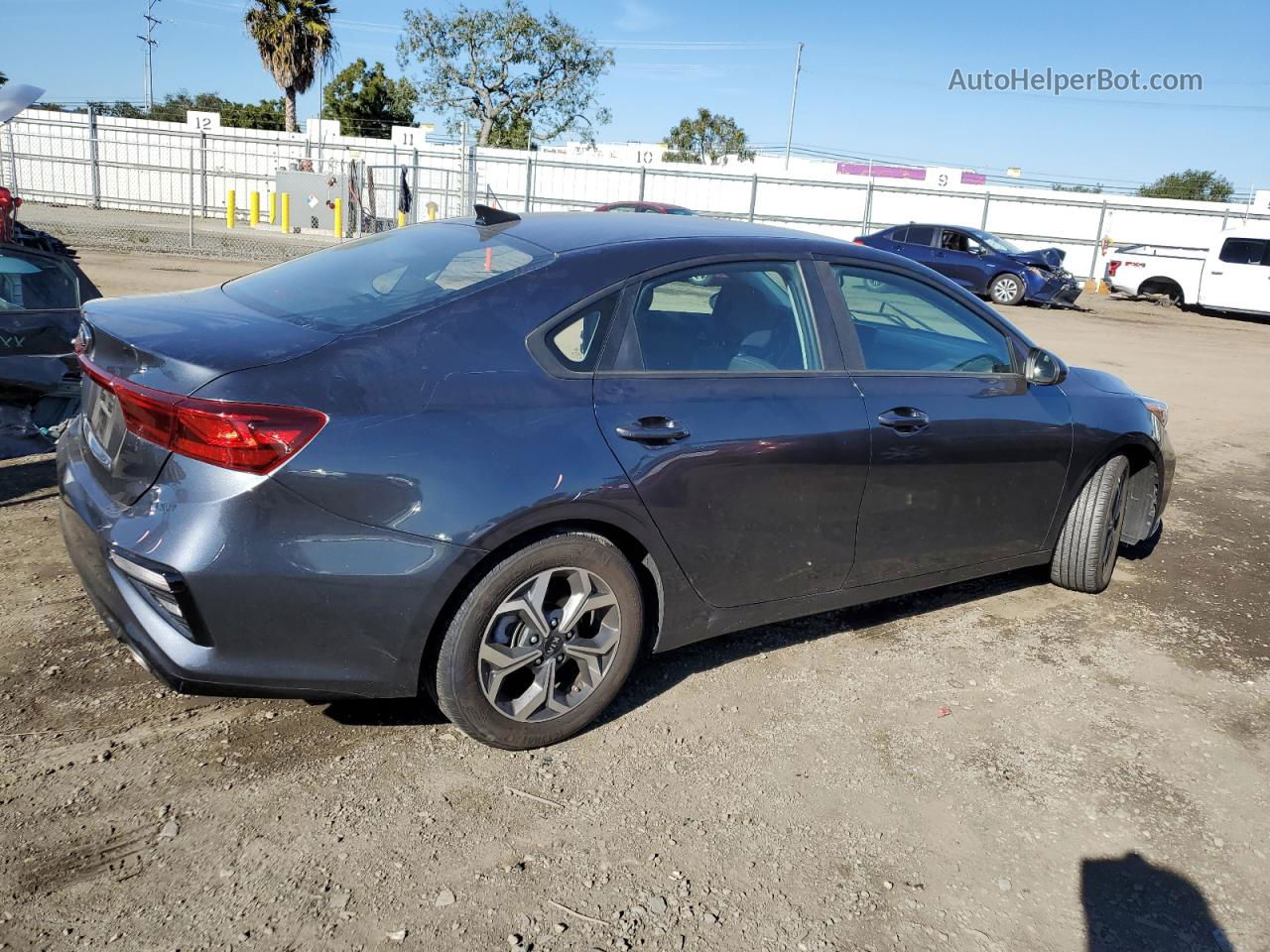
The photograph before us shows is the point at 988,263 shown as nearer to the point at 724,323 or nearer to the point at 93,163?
the point at 724,323

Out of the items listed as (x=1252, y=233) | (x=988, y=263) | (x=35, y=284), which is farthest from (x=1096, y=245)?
(x=35, y=284)

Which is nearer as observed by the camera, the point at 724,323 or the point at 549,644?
the point at 549,644

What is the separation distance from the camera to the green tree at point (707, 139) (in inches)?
2628

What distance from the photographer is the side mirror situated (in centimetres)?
427

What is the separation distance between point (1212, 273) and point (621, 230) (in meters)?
22.6

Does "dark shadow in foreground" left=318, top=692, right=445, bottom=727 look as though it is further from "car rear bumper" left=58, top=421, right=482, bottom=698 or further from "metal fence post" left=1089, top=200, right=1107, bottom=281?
"metal fence post" left=1089, top=200, right=1107, bottom=281

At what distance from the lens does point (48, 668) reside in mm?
3412

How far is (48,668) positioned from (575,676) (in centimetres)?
179

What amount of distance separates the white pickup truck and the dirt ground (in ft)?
67.8

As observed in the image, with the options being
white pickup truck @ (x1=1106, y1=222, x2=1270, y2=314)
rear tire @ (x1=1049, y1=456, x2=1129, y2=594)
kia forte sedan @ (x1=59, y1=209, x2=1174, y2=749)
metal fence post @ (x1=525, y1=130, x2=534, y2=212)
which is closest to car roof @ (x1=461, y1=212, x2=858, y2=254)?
kia forte sedan @ (x1=59, y1=209, x2=1174, y2=749)

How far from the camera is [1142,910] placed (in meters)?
2.66

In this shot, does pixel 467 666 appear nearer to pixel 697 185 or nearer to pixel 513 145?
pixel 697 185

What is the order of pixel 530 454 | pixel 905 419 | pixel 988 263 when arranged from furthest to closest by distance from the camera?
pixel 988 263 → pixel 905 419 → pixel 530 454

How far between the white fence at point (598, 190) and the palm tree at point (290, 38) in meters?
12.1
